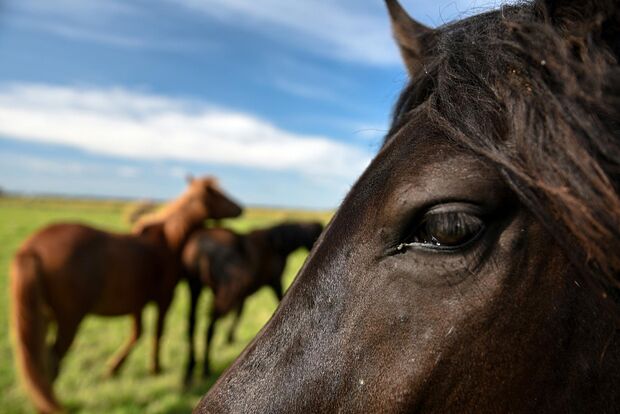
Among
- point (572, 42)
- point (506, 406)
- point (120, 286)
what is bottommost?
point (120, 286)

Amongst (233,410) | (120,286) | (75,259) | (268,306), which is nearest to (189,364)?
(120,286)

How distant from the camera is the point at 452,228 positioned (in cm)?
112

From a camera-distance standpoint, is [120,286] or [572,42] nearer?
[572,42]

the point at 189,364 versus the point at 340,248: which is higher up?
the point at 340,248

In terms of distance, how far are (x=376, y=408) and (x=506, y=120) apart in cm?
75

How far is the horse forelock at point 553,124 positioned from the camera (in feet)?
3.27

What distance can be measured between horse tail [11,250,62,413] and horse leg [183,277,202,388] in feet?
6.14

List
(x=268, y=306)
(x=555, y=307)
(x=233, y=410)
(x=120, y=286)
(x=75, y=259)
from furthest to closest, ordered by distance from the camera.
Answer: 1. (x=268, y=306)
2. (x=120, y=286)
3. (x=75, y=259)
4. (x=233, y=410)
5. (x=555, y=307)

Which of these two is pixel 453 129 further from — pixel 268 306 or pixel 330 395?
pixel 268 306

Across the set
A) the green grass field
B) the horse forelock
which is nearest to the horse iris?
the horse forelock

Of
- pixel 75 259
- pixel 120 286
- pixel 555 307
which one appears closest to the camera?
pixel 555 307

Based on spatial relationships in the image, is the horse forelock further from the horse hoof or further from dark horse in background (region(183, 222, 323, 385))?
the horse hoof

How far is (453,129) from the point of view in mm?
1177

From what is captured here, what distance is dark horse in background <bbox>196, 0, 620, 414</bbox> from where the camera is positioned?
103 centimetres
